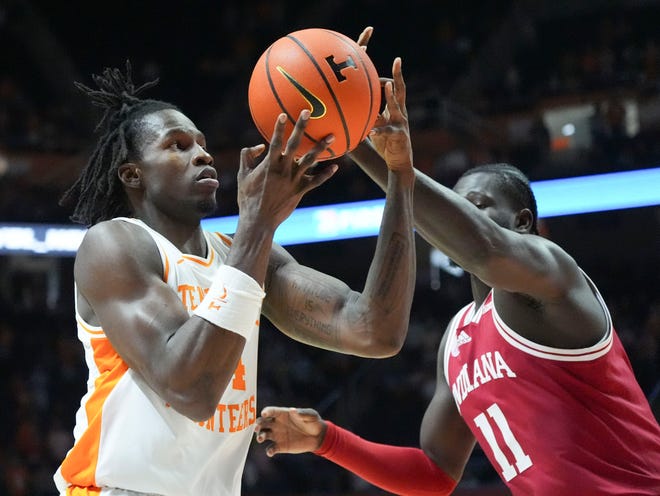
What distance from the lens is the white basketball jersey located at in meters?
2.48

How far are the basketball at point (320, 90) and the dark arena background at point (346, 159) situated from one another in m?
4.75

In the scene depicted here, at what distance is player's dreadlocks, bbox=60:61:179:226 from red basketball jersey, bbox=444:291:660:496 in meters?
1.39

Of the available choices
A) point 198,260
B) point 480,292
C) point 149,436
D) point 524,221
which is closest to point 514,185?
point 524,221

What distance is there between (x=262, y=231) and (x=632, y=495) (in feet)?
4.98

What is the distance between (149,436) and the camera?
8.20ft

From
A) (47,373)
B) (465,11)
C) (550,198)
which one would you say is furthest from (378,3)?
(47,373)

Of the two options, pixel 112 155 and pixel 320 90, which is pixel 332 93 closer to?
pixel 320 90

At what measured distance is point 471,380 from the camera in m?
3.45

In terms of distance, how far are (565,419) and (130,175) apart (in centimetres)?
165

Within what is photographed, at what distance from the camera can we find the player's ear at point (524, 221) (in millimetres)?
3564

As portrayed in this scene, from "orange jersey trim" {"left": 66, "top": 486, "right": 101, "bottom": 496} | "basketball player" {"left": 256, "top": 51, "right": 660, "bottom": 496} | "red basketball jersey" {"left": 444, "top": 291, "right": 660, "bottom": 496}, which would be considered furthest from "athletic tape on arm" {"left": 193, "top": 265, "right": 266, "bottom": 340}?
"red basketball jersey" {"left": 444, "top": 291, "right": 660, "bottom": 496}

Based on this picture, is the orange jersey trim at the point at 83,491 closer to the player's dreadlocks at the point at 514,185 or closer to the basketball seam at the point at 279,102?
the basketball seam at the point at 279,102

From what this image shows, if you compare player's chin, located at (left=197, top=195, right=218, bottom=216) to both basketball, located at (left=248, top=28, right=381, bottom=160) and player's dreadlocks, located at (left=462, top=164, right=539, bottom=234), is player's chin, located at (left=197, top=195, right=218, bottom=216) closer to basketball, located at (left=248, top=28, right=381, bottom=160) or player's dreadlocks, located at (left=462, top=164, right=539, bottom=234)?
basketball, located at (left=248, top=28, right=381, bottom=160)

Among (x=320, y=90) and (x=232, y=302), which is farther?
(x=320, y=90)
